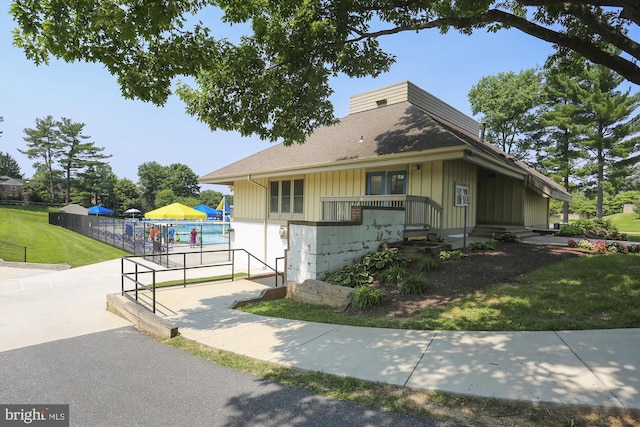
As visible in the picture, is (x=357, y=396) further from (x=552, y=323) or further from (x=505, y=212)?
(x=505, y=212)

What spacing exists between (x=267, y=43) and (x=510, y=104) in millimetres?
32529

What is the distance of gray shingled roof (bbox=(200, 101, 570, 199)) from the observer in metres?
9.77

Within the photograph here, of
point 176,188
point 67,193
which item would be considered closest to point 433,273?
point 67,193

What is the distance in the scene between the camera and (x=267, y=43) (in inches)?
Answer: 281

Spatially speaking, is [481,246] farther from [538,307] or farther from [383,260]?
[538,307]

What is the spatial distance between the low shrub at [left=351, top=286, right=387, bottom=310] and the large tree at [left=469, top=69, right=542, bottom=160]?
30.1 meters

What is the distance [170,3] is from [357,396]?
214 inches

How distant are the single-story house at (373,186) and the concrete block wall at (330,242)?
0.08ft

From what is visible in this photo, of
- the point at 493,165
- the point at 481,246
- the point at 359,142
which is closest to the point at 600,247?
the point at 481,246

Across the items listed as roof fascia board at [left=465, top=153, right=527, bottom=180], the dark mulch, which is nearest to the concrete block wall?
the dark mulch

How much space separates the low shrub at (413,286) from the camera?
6.42 m

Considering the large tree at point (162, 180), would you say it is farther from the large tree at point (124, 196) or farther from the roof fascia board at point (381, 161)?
the roof fascia board at point (381, 161)

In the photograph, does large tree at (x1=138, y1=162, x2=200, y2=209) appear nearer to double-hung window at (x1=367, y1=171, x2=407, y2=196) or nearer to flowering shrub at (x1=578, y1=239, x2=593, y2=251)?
double-hung window at (x1=367, y1=171, x2=407, y2=196)

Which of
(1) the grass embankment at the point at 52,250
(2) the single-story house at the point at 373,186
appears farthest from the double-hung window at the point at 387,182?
(1) the grass embankment at the point at 52,250
